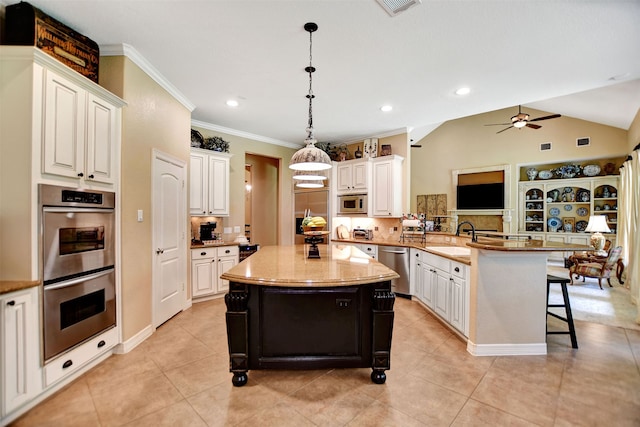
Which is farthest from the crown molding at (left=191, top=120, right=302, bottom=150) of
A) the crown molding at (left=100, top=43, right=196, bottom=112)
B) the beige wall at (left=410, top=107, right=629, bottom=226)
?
the beige wall at (left=410, top=107, right=629, bottom=226)

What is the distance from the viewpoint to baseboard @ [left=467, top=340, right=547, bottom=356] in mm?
2604

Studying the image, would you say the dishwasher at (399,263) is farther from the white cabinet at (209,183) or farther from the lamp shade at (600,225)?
the lamp shade at (600,225)

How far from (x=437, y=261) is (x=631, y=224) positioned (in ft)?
12.8

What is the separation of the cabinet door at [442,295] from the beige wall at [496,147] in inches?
230

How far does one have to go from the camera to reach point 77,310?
2.16 metres

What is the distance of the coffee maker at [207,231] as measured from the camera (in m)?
4.33

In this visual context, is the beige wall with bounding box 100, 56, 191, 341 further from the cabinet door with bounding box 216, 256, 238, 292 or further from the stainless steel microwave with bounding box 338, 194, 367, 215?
the stainless steel microwave with bounding box 338, 194, 367, 215

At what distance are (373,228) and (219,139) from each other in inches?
127

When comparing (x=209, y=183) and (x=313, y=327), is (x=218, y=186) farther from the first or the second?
(x=313, y=327)

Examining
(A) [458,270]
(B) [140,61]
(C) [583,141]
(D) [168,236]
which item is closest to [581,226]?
(C) [583,141]

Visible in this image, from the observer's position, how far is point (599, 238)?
18.9 ft

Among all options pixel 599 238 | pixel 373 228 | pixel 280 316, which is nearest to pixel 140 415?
pixel 280 316

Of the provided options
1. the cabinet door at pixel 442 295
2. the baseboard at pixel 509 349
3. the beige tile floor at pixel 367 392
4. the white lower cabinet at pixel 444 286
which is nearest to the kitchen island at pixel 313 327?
the beige tile floor at pixel 367 392

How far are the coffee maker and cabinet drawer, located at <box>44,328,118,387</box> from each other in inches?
77.0
